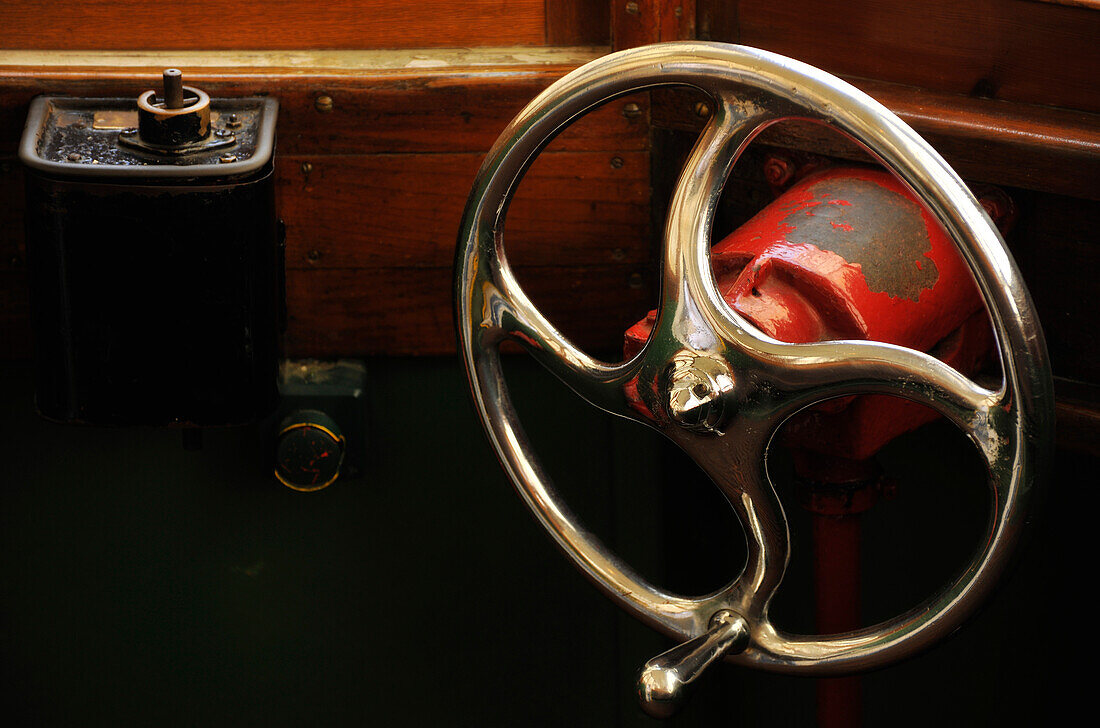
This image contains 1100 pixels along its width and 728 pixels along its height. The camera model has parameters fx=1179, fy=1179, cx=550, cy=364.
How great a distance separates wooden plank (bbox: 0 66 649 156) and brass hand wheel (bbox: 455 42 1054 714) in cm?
39

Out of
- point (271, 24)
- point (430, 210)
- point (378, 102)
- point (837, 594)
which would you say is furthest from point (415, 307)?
point (837, 594)

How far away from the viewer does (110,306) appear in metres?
1.13

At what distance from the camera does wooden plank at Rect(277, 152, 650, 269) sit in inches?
52.7

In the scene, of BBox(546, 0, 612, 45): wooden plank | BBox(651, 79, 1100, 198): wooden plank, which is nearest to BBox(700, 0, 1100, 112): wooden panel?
BBox(651, 79, 1100, 198): wooden plank

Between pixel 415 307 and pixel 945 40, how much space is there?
0.65 m

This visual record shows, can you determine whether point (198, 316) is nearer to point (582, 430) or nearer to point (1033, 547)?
point (582, 430)

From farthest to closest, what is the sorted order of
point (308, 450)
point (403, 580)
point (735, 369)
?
point (403, 580)
point (308, 450)
point (735, 369)

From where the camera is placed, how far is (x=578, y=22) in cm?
134

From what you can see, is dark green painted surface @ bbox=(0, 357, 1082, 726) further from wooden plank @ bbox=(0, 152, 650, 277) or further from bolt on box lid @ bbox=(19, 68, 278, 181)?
bolt on box lid @ bbox=(19, 68, 278, 181)

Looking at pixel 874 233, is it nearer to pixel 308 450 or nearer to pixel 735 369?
pixel 735 369

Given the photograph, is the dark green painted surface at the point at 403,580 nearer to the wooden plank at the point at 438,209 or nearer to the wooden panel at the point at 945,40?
the wooden plank at the point at 438,209

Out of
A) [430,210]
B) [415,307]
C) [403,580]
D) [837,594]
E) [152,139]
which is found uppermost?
[152,139]

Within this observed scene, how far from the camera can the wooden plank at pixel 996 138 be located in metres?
1.07

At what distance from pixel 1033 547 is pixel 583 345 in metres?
0.58
